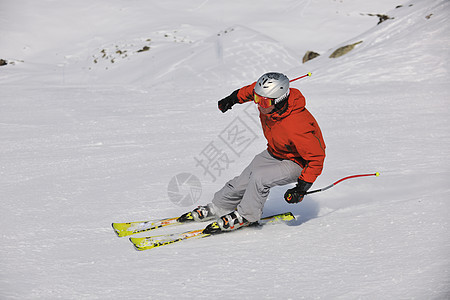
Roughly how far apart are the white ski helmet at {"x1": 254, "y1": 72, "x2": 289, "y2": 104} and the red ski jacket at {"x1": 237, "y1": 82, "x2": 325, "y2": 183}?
8 cm

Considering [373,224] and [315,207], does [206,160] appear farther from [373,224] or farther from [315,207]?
[373,224]

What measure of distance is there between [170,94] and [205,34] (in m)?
13.1

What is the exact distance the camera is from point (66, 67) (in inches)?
762

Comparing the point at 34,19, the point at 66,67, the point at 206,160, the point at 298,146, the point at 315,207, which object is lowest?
the point at 315,207

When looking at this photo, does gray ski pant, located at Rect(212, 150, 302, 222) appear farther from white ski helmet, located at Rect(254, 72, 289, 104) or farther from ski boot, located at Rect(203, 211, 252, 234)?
white ski helmet, located at Rect(254, 72, 289, 104)

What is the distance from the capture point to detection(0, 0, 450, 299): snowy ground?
9.50 feet

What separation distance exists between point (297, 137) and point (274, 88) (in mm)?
455

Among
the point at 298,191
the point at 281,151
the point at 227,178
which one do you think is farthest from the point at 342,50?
the point at 298,191

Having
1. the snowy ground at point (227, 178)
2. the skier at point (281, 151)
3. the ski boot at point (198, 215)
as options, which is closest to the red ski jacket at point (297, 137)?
the skier at point (281, 151)

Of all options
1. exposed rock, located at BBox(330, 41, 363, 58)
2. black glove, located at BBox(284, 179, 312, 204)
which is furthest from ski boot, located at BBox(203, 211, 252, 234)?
exposed rock, located at BBox(330, 41, 363, 58)

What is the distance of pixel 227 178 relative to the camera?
5.37 meters

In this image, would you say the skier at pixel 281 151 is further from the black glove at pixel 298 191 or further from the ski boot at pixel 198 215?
the ski boot at pixel 198 215

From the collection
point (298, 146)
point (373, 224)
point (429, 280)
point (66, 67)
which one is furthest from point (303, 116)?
point (66, 67)

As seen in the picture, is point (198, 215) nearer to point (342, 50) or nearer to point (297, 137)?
point (297, 137)
